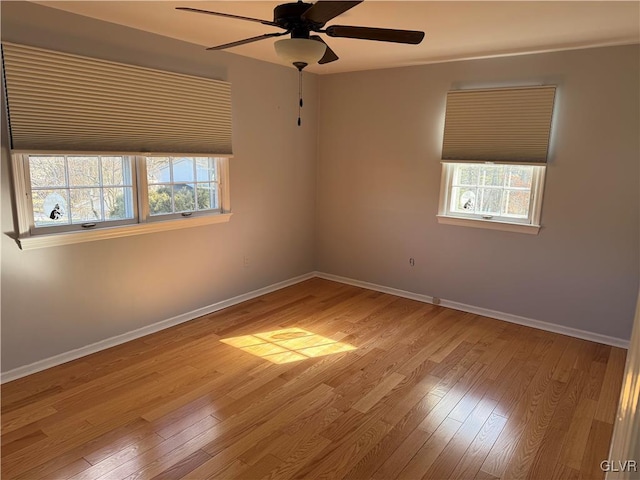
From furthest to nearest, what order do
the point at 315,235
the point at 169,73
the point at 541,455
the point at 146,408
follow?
the point at 315,235
the point at 169,73
the point at 146,408
the point at 541,455

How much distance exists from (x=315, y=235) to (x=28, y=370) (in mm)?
3256

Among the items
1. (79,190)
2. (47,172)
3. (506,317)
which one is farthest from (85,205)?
(506,317)

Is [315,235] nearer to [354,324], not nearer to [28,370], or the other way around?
[354,324]

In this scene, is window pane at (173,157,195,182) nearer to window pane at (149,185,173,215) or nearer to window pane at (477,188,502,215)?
window pane at (149,185,173,215)

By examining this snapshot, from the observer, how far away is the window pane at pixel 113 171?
3219 millimetres

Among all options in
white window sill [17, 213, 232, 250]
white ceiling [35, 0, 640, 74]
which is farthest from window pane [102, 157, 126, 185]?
white ceiling [35, 0, 640, 74]

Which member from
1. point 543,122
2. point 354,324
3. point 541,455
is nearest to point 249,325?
point 354,324

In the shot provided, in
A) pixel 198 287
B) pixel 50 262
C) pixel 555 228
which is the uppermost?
pixel 555 228

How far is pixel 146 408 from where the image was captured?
2594 millimetres

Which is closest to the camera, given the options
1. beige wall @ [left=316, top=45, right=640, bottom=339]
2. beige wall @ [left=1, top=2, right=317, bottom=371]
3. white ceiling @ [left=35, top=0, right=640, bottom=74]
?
white ceiling @ [left=35, top=0, right=640, bottom=74]

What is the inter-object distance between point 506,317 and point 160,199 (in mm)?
3374

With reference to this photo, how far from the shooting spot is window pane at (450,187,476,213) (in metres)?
4.18

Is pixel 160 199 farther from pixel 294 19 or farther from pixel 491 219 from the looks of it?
pixel 491 219

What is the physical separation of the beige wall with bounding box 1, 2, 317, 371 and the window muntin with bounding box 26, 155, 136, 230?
18 cm
